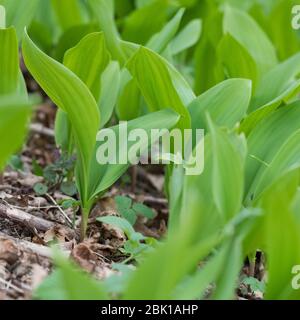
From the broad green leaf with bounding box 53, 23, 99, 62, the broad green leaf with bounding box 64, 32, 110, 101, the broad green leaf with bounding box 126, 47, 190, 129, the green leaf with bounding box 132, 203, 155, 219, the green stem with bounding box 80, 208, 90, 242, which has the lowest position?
the green stem with bounding box 80, 208, 90, 242

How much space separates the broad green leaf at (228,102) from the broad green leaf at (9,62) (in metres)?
0.60

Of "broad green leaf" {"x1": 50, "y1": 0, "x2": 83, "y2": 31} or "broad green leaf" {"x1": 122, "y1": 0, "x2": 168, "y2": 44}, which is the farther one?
"broad green leaf" {"x1": 50, "y1": 0, "x2": 83, "y2": 31}

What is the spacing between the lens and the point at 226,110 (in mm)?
2391

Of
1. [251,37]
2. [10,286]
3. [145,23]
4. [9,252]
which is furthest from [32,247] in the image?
[145,23]

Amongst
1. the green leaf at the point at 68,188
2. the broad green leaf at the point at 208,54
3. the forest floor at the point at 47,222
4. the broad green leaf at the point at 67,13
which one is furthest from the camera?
the broad green leaf at the point at 67,13

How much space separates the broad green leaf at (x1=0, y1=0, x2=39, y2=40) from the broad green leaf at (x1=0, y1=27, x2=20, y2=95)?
217mm

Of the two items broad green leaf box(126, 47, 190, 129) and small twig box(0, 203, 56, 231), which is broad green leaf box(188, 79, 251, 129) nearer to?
broad green leaf box(126, 47, 190, 129)

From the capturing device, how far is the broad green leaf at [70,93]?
2.16 m

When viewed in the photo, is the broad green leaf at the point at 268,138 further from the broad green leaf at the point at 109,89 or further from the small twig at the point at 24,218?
the small twig at the point at 24,218

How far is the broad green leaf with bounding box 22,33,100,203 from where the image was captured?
216cm

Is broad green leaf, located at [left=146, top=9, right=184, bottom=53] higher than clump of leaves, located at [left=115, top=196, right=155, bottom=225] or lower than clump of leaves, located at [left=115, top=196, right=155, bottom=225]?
higher

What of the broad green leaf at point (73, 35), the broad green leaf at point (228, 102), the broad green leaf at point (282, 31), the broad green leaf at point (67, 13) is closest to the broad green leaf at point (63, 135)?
the broad green leaf at point (228, 102)

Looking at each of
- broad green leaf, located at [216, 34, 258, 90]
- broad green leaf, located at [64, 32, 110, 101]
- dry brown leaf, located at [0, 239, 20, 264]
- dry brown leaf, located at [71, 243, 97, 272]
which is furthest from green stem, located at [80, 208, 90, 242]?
broad green leaf, located at [216, 34, 258, 90]
